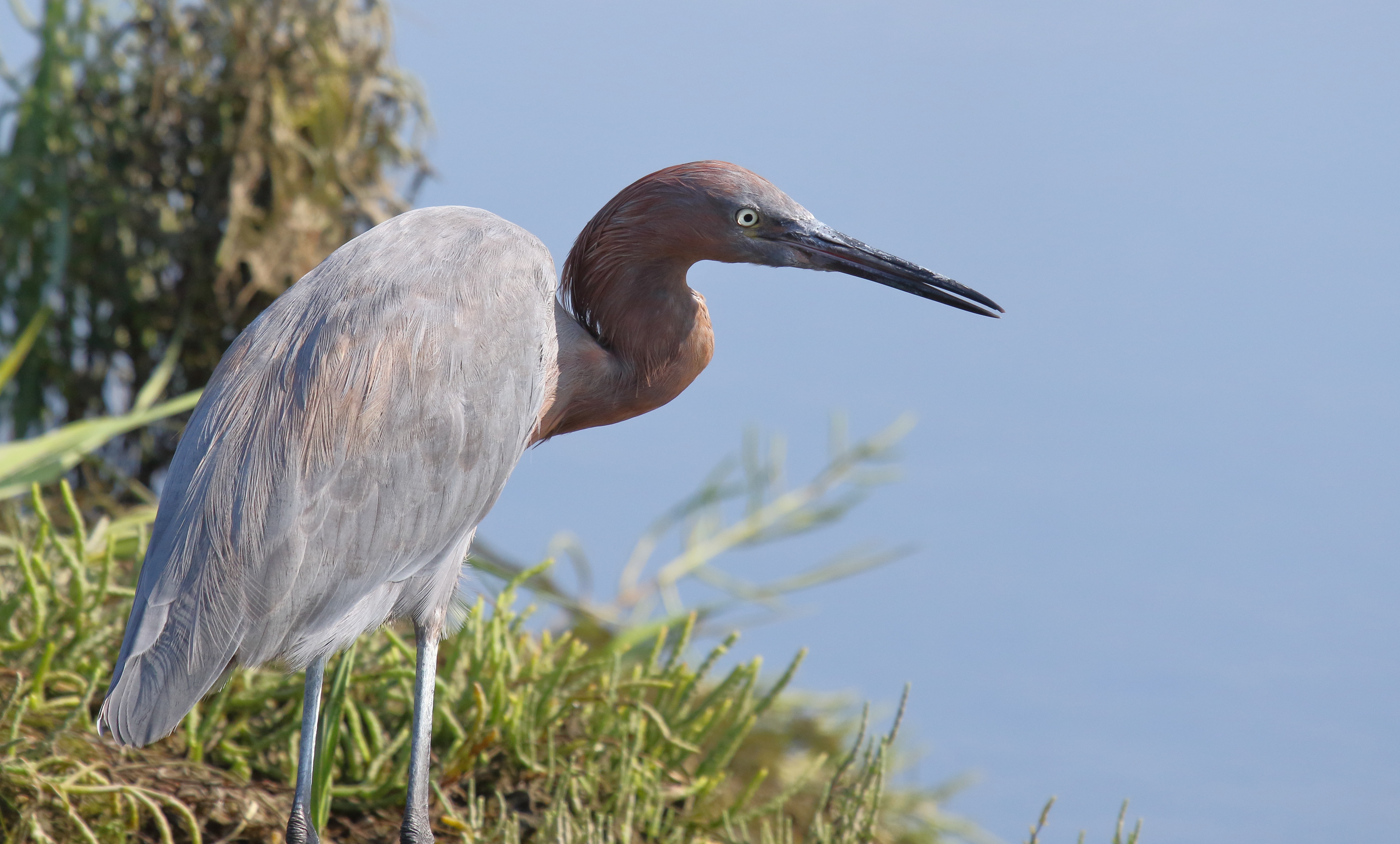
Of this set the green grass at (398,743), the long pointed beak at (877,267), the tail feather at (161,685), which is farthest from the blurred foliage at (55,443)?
the long pointed beak at (877,267)

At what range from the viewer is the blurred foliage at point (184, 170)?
8.70 feet

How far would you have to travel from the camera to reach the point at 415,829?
1.60m

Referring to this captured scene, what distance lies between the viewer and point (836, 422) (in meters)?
3.00

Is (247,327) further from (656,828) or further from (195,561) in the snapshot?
(656,828)

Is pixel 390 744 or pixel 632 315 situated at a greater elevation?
pixel 632 315

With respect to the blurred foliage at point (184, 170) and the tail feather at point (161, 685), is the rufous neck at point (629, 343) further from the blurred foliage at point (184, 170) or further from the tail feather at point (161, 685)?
the blurred foliage at point (184, 170)

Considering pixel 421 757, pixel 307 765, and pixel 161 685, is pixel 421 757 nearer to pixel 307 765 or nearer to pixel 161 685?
pixel 307 765

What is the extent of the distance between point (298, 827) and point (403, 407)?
1.79 feet

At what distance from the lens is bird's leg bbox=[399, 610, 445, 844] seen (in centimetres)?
160

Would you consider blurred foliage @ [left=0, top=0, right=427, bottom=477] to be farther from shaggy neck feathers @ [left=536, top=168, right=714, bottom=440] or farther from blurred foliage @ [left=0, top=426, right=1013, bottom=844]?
shaggy neck feathers @ [left=536, top=168, right=714, bottom=440]

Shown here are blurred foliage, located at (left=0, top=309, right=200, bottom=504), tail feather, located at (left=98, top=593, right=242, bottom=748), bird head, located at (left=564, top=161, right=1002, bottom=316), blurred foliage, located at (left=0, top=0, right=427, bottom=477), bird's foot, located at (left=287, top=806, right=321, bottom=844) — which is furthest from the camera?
blurred foliage, located at (left=0, top=0, right=427, bottom=477)

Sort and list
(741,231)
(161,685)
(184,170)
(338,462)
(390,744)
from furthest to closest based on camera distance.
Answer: (184,170)
(390,744)
(741,231)
(338,462)
(161,685)

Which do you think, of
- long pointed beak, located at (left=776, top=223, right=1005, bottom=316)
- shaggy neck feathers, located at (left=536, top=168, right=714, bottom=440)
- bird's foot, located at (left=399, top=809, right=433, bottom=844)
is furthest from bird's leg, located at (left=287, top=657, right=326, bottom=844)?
long pointed beak, located at (left=776, top=223, right=1005, bottom=316)

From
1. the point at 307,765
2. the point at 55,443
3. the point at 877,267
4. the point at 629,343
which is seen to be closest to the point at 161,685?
the point at 307,765
